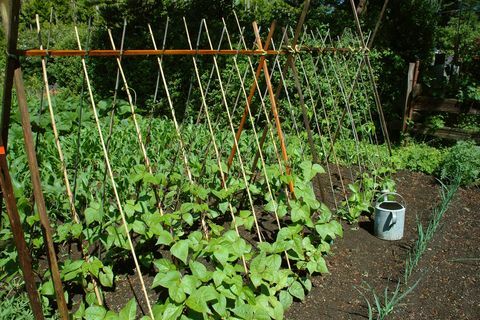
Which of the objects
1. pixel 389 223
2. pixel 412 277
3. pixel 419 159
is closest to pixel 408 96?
pixel 419 159

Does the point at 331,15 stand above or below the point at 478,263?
above

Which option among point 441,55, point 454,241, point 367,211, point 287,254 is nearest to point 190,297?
point 287,254

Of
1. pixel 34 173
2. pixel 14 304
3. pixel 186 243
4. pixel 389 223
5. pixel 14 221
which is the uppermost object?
pixel 34 173

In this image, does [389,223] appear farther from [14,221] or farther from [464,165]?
[14,221]

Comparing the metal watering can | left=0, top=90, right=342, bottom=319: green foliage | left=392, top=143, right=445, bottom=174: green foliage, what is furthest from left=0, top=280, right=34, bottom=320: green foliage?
left=392, top=143, right=445, bottom=174: green foliage

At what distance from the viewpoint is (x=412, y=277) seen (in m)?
3.17

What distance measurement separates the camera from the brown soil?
277 cm

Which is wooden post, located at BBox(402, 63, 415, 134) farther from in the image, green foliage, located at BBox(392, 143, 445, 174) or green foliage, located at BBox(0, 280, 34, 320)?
green foliage, located at BBox(0, 280, 34, 320)

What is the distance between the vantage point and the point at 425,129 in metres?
7.09

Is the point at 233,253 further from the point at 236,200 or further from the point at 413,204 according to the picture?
the point at 413,204

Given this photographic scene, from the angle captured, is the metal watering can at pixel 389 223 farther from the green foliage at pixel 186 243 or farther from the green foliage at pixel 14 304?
the green foliage at pixel 14 304

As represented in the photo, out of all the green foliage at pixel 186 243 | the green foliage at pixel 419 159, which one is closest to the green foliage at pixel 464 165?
the green foliage at pixel 419 159

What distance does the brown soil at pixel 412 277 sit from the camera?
2770 mm

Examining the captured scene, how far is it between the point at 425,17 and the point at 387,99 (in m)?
1.56
